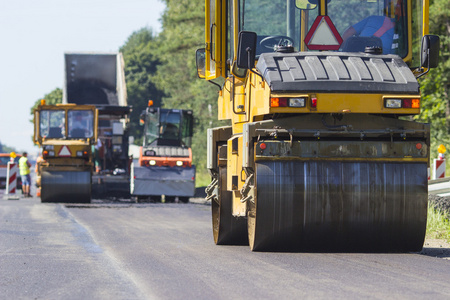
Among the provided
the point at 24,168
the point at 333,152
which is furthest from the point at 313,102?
the point at 24,168

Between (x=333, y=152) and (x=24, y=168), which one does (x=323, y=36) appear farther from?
(x=24, y=168)

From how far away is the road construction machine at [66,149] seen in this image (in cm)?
2495

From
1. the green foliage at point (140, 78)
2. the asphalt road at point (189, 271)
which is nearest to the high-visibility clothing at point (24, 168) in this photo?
the asphalt road at point (189, 271)

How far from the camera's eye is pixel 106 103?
101 ft

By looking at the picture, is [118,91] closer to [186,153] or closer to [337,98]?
[186,153]

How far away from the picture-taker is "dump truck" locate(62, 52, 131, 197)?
28266 millimetres

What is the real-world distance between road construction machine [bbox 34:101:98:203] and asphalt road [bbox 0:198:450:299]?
11.8m

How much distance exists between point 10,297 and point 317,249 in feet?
13.0

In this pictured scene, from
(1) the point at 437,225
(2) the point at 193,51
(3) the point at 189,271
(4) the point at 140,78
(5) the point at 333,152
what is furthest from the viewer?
(4) the point at 140,78

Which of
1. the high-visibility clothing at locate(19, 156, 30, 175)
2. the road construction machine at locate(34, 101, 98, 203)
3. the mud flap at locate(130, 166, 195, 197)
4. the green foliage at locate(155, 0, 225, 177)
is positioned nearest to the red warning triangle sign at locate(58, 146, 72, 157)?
the road construction machine at locate(34, 101, 98, 203)

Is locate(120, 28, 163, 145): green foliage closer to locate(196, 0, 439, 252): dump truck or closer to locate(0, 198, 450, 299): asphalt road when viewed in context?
locate(0, 198, 450, 299): asphalt road

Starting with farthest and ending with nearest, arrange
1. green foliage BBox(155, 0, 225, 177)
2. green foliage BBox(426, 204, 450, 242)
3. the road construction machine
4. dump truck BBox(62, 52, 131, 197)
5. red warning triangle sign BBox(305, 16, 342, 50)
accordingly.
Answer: green foliage BBox(155, 0, 225, 177), dump truck BBox(62, 52, 131, 197), the road construction machine, green foliage BBox(426, 204, 450, 242), red warning triangle sign BBox(305, 16, 342, 50)

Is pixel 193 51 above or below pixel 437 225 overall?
above

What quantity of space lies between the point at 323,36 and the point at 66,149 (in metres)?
16.0
